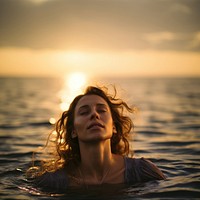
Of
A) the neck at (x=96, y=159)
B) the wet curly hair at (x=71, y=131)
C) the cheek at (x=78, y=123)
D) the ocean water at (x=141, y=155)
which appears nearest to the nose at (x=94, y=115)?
the cheek at (x=78, y=123)

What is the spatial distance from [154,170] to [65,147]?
1.35 metres

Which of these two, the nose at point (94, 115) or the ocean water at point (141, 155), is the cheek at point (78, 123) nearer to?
the nose at point (94, 115)

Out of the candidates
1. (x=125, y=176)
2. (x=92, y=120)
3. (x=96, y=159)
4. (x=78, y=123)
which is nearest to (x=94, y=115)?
(x=92, y=120)

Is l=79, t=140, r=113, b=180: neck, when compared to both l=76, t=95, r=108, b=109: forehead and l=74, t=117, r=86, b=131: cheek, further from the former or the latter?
l=76, t=95, r=108, b=109: forehead

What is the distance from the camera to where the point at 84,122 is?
17.7 feet

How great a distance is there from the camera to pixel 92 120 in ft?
17.4

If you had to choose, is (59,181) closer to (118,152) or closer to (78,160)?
(78,160)

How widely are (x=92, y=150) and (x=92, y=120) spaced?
1.46 feet

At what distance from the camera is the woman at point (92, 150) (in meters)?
5.42

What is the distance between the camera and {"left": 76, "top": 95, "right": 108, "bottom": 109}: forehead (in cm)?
561

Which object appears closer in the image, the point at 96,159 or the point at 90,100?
the point at 96,159

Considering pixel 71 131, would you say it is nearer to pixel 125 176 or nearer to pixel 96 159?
pixel 96 159

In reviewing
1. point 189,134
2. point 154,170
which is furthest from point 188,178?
point 189,134

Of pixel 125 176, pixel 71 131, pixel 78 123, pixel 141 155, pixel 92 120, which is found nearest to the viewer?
pixel 92 120
